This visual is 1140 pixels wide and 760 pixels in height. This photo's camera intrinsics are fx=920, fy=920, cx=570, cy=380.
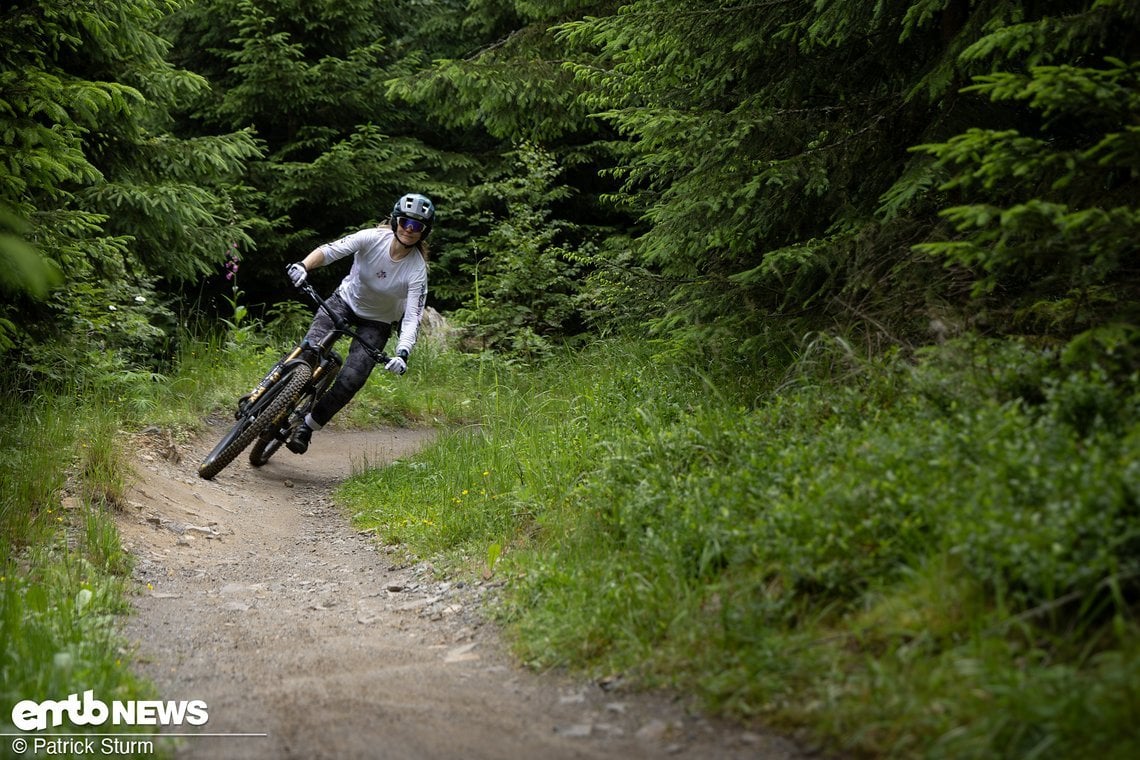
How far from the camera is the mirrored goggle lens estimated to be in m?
8.66

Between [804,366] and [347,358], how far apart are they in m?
4.89

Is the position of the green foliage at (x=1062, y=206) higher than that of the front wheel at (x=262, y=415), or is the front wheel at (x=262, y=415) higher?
the green foliage at (x=1062, y=206)

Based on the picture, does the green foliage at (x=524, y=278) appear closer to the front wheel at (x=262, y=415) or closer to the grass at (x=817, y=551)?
the front wheel at (x=262, y=415)

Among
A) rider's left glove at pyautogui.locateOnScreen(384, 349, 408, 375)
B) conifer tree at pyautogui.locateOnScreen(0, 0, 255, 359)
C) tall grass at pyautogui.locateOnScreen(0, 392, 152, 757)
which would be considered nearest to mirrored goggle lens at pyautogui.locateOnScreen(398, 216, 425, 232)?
rider's left glove at pyautogui.locateOnScreen(384, 349, 408, 375)

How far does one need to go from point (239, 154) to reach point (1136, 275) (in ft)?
31.1

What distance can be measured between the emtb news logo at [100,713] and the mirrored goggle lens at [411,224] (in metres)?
5.50

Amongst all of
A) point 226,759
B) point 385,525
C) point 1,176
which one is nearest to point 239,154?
point 1,176

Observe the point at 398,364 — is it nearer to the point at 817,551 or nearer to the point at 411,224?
the point at 411,224

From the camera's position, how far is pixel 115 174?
33.4ft

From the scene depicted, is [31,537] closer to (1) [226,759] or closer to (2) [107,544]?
(2) [107,544]

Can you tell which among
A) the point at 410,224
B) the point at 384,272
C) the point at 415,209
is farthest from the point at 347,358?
the point at 415,209

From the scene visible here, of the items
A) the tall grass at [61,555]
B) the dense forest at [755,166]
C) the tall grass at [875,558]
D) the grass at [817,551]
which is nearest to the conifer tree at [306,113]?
the dense forest at [755,166]

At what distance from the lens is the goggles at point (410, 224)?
28.4 feet

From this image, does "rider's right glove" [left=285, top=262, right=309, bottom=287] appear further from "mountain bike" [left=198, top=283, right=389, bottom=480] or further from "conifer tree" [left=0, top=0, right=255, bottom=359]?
"conifer tree" [left=0, top=0, right=255, bottom=359]
